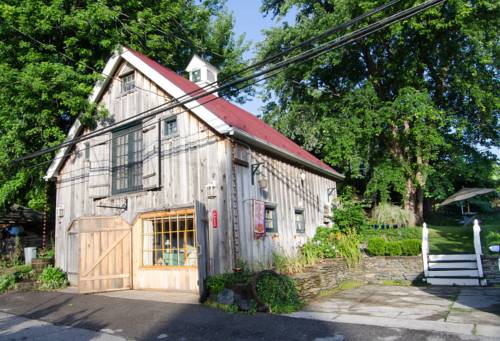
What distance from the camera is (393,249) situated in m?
11.8

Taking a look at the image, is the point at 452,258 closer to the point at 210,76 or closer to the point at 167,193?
the point at 167,193

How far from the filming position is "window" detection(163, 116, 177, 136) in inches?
428

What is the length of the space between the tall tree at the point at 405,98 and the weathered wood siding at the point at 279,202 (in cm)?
533

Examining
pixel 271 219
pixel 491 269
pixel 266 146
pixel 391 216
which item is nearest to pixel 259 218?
pixel 271 219

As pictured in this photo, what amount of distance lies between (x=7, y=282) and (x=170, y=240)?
17.8 ft

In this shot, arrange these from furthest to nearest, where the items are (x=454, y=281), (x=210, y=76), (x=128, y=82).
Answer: (x=210, y=76), (x=128, y=82), (x=454, y=281)

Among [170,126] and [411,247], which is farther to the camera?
[411,247]

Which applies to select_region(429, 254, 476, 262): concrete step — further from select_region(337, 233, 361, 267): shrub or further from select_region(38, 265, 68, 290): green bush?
select_region(38, 265, 68, 290): green bush

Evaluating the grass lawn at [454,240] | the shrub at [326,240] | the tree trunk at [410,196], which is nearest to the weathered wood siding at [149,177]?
the shrub at [326,240]

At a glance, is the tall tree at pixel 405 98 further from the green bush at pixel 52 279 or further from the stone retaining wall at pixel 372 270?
the green bush at pixel 52 279

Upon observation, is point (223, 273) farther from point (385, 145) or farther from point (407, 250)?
point (385, 145)

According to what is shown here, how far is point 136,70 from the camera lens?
12.0 m

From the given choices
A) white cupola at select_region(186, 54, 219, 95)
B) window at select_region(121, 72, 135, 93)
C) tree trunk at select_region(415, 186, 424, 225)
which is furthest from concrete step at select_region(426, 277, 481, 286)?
white cupola at select_region(186, 54, 219, 95)

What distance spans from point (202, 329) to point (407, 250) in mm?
7721
